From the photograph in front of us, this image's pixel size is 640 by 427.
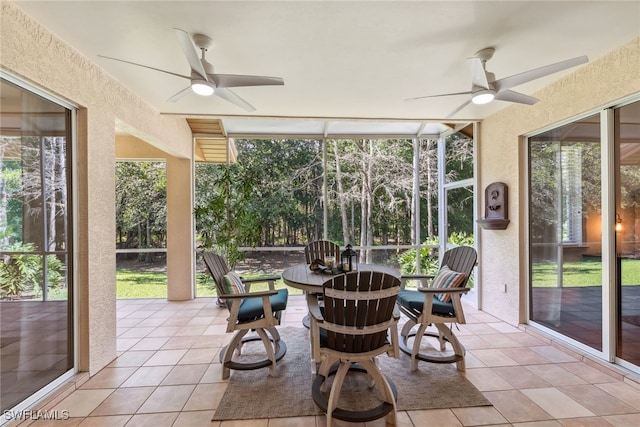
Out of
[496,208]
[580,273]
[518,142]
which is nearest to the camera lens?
Answer: [580,273]

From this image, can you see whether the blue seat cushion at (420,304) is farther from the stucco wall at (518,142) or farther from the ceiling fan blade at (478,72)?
the ceiling fan blade at (478,72)

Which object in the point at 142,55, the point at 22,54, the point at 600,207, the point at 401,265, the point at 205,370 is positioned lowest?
the point at 205,370

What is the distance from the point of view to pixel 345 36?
7.13 ft

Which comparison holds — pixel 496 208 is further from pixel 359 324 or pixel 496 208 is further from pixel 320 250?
pixel 359 324

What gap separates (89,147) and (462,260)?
3575mm

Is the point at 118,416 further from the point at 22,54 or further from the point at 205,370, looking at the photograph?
the point at 22,54

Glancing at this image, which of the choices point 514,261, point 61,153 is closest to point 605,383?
point 514,261

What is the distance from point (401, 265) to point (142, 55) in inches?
189

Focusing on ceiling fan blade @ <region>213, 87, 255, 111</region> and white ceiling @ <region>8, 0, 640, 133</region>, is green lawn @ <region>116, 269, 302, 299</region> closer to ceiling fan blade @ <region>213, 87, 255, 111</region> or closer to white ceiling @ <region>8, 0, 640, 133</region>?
ceiling fan blade @ <region>213, 87, 255, 111</region>

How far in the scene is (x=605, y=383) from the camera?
237 cm

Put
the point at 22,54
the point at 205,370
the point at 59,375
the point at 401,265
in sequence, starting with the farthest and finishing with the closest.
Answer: the point at 401,265
the point at 205,370
the point at 59,375
the point at 22,54

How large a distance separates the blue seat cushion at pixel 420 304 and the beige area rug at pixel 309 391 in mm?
500

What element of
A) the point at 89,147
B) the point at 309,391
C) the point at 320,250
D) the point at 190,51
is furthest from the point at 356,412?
the point at 89,147

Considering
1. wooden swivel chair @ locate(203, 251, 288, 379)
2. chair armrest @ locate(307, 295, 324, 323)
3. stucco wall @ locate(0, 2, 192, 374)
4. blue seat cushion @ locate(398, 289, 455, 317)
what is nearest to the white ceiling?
stucco wall @ locate(0, 2, 192, 374)
